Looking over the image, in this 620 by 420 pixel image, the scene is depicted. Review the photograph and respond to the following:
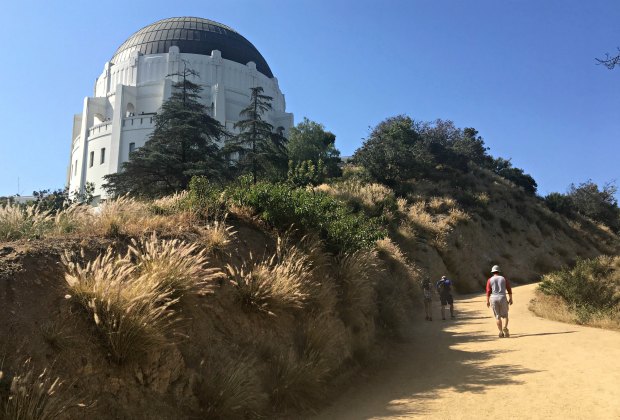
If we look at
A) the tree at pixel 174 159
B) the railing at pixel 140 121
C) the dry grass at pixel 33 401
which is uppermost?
the railing at pixel 140 121

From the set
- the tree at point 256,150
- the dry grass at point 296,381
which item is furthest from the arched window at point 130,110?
the dry grass at point 296,381

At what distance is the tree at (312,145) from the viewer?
46688mm

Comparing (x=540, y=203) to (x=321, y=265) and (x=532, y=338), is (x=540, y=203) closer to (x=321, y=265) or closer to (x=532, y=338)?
(x=532, y=338)

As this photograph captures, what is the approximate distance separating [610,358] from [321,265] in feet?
19.2

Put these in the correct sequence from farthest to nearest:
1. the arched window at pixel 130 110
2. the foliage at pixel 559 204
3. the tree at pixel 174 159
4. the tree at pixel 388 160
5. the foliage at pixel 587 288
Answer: the arched window at pixel 130 110, the foliage at pixel 559 204, the tree at pixel 388 160, the tree at pixel 174 159, the foliage at pixel 587 288

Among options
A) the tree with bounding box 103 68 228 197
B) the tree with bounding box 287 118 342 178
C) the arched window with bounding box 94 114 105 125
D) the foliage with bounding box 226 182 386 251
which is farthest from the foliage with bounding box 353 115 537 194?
the arched window with bounding box 94 114 105 125

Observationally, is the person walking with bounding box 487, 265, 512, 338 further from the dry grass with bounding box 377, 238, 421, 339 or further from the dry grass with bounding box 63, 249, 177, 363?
the dry grass with bounding box 63, 249, 177, 363

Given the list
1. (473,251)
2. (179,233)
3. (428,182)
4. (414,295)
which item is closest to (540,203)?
(428,182)

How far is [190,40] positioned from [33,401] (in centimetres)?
6151

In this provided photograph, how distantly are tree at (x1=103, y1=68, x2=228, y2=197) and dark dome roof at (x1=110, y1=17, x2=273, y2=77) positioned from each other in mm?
35363

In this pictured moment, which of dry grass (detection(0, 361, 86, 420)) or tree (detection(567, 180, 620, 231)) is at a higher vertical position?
tree (detection(567, 180, 620, 231))

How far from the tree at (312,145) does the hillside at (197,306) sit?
1326 inches

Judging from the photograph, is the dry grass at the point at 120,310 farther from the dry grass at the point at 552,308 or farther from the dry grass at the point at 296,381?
the dry grass at the point at 552,308

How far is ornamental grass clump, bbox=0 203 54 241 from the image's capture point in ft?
24.1
